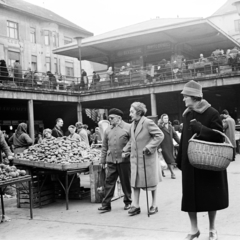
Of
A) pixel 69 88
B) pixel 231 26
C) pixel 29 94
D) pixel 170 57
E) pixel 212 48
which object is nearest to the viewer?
pixel 29 94

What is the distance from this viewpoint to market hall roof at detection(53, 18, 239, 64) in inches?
891

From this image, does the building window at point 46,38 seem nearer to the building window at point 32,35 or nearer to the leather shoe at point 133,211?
the building window at point 32,35

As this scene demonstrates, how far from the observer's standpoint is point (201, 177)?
4.56 m

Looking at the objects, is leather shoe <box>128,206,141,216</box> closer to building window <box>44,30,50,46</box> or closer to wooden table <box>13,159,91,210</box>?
wooden table <box>13,159,91,210</box>

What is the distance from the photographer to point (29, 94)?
2078 centimetres

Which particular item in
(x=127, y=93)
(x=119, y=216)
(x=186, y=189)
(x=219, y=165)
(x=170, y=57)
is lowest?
(x=119, y=216)

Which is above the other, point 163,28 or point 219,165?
point 163,28

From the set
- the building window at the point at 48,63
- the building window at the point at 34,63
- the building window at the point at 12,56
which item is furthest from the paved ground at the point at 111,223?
the building window at the point at 48,63

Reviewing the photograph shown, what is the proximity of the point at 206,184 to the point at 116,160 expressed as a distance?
2.67 m

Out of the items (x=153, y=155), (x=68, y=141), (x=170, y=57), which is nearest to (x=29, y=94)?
(x=170, y=57)

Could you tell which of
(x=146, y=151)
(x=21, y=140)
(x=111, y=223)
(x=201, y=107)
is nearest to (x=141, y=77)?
(x=21, y=140)

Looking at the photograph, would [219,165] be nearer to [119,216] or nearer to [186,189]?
[186,189]

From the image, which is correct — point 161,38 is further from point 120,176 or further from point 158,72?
point 120,176

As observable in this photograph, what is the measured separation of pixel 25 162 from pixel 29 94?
13649mm
